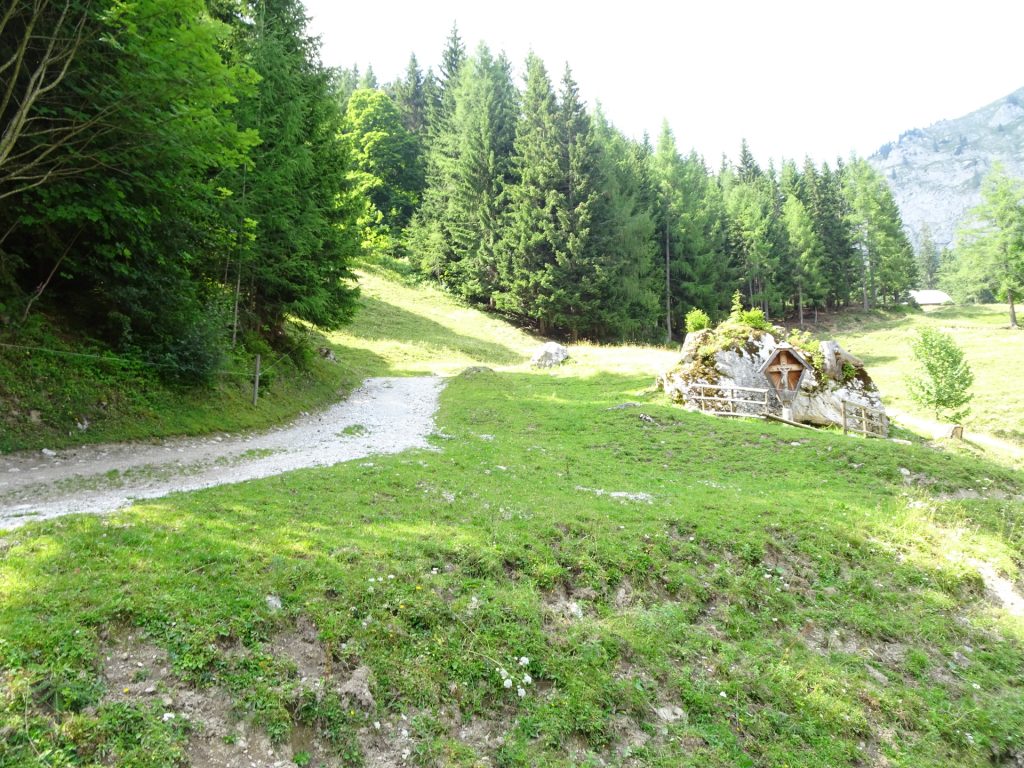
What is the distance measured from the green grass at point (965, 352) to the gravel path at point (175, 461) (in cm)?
3064

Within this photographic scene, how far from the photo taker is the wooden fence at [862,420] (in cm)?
2069

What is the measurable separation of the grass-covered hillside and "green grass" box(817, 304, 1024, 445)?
924 inches

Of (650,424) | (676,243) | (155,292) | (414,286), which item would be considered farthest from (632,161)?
(155,292)

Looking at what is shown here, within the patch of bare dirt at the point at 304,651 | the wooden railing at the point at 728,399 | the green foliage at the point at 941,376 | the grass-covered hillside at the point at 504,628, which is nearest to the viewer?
the grass-covered hillside at the point at 504,628

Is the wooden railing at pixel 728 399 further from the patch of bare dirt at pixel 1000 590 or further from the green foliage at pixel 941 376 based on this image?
the green foliage at pixel 941 376

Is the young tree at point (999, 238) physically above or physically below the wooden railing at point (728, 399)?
above

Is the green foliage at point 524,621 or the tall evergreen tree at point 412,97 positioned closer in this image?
the green foliage at point 524,621

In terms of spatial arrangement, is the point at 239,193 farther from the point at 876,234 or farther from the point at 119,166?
the point at 876,234

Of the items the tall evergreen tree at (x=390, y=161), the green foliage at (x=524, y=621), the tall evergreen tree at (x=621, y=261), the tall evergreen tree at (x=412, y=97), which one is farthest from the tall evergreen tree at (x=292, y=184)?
the tall evergreen tree at (x=412, y=97)

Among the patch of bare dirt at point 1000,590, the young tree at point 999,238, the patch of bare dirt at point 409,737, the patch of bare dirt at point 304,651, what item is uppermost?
the young tree at point 999,238

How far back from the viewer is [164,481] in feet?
30.1

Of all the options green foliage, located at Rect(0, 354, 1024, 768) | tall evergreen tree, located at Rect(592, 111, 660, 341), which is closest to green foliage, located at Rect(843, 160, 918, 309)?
tall evergreen tree, located at Rect(592, 111, 660, 341)

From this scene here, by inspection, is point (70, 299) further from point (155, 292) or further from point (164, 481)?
point (164, 481)

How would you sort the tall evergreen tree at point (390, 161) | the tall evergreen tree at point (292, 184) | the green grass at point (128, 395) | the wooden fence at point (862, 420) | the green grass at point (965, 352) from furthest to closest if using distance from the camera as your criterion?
the tall evergreen tree at point (390, 161) → the green grass at point (965, 352) → the wooden fence at point (862, 420) → the tall evergreen tree at point (292, 184) → the green grass at point (128, 395)
